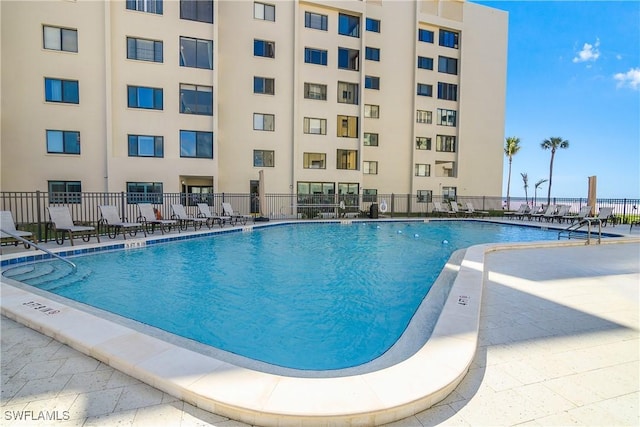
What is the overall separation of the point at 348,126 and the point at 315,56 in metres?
4.83

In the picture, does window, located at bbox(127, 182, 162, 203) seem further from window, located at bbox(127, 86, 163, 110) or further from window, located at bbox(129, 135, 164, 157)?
window, located at bbox(127, 86, 163, 110)

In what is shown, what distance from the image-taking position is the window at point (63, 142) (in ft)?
51.1

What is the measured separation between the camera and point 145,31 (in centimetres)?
1645

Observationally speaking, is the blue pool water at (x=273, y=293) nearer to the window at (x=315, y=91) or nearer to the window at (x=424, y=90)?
the window at (x=315, y=91)

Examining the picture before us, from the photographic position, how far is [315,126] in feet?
70.4

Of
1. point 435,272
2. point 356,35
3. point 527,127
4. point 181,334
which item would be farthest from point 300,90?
point 527,127

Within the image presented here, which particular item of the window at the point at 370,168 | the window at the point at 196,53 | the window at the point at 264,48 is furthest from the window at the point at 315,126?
the window at the point at 196,53

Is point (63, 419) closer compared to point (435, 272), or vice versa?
point (63, 419)

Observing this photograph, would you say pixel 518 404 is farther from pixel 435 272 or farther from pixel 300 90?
pixel 300 90

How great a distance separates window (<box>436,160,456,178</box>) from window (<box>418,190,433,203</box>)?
2.91 m

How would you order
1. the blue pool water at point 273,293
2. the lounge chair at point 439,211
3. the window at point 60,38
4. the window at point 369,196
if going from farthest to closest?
1. the window at point 369,196
2. the lounge chair at point 439,211
3. the window at point 60,38
4. the blue pool water at point 273,293

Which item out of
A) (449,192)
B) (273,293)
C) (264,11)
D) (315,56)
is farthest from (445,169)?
(273,293)

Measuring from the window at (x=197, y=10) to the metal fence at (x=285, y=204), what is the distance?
919 cm

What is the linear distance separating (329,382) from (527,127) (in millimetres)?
47918
